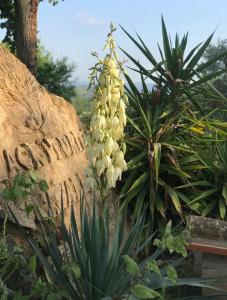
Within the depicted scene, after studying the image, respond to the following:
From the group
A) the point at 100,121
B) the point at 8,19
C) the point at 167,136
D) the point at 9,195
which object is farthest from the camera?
the point at 8,19

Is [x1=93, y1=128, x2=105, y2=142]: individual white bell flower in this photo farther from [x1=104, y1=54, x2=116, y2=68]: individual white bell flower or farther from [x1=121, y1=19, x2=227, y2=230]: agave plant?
[x1=121, y1=19, x2=227, y2=230]: agave plant

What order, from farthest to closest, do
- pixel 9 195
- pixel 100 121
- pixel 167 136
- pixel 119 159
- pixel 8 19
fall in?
1. pixel 8 19
2. pixel 167 136
3. pixel 9 195
4. pixel 119 159
5. pixel 100 121

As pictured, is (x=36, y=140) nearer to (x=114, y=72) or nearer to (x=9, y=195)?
(x=9, y=195)

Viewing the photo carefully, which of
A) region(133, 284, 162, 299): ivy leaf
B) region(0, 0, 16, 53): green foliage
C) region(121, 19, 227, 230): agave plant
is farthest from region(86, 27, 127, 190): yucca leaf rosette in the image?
region(0, 0, 16, 53): green foliage

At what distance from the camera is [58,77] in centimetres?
1616

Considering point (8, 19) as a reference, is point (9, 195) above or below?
below

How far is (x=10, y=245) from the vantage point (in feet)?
13.0

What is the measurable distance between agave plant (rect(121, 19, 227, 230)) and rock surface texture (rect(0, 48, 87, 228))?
77cm

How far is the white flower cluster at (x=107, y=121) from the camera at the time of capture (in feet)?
10.2

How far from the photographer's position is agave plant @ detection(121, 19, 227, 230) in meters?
5.62

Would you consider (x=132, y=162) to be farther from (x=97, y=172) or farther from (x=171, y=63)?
(x=97, y=172)

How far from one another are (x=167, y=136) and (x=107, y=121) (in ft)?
9.15

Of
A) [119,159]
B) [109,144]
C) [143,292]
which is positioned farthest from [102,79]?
[143,292]

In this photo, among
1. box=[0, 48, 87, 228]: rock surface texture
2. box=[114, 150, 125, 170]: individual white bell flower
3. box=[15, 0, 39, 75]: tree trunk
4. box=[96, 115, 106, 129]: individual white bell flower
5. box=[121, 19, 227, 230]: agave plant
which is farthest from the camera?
box=[15, 0, 39, 75]: tree trunk
